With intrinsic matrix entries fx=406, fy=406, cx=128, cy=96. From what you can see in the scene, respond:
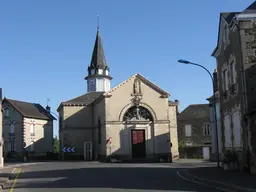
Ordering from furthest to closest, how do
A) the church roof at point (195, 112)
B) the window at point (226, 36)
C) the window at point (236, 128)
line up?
the church roof at point (195, 112) → the window at point (226, 36) → the window at point (236, 128)

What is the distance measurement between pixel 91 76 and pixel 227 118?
4473cm

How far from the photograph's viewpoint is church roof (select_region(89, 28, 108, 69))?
6825cm

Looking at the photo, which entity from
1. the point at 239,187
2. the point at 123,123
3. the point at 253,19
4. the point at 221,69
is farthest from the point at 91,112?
the point at 239,187

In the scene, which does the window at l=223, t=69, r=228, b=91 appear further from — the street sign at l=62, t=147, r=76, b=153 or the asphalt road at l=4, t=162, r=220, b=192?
the street sign at l=62, t=147, r=76, b=153

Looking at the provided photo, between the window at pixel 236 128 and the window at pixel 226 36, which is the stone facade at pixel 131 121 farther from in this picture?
the window at pixel 236 128

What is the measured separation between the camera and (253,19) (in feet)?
70.3

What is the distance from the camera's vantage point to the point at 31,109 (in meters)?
67.0

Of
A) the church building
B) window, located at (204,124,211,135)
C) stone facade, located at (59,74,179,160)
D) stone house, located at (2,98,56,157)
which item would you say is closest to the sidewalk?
the church building

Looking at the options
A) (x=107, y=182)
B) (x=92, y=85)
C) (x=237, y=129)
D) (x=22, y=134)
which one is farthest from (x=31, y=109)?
(x=107, y=182)

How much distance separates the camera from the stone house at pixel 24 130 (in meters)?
60.8

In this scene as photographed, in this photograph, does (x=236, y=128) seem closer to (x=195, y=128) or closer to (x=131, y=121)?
(x=131, y=121)

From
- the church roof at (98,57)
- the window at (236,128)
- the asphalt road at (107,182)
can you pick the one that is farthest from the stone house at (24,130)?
the window at (236,128)

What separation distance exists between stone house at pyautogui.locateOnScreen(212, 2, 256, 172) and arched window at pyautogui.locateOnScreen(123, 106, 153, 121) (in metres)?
21.8

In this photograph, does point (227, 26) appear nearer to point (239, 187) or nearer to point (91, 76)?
point (239, 187)
